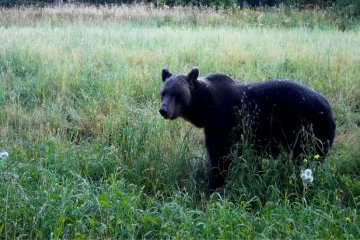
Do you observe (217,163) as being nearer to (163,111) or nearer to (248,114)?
(248,114)

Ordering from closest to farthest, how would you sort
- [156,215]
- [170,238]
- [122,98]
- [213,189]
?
1. [170,238]
2. [156,215]
3. [213,189]
4. [122,98]

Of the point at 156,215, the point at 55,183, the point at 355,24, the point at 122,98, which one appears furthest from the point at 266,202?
the point at 355,24

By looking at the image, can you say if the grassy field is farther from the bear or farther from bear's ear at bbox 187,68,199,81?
bear's ear at bbox 187,68,199,81

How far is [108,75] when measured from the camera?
9141 mm

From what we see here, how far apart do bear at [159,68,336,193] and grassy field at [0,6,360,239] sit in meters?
0.25

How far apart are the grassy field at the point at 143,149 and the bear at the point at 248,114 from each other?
25 centimetres

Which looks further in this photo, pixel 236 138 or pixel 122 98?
pixel 122 98

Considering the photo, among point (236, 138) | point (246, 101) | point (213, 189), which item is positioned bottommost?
point (213, 189)

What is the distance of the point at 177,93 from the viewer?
5633mm

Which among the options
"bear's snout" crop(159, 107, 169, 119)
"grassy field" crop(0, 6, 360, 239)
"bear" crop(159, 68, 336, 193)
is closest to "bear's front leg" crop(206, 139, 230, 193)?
"bear" crop(159, 68, 336, 193)

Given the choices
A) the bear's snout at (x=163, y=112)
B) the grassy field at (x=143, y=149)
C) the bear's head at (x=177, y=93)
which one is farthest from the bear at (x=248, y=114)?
the grassy field at (x=143, y=149)

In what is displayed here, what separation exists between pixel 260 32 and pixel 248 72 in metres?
5.11

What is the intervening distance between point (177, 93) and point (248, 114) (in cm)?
79

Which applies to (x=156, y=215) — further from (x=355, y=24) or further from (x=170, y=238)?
(x=355, y=24)
